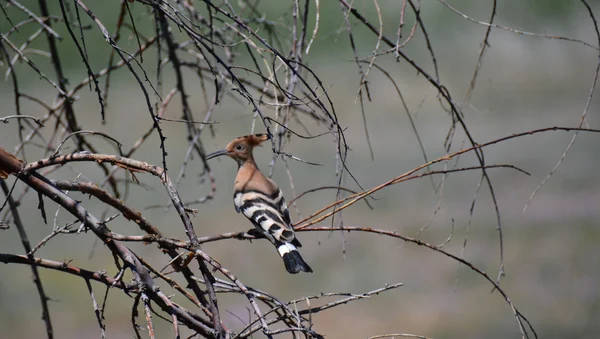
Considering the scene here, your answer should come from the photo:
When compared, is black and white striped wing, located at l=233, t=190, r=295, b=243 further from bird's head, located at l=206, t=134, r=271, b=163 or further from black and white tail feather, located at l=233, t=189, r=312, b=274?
bird's head, located at l=206, t=134, r=271, b=163

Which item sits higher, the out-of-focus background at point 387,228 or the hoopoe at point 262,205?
the out-of-focus background at point 387,228

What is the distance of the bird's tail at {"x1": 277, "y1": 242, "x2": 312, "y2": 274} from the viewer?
3.22 metres

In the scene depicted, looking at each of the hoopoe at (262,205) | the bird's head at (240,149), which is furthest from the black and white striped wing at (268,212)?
the bird's head at (240,149)

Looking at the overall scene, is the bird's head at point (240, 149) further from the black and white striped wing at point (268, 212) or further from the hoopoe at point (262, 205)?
the black and white striped wing at point (268, 212)

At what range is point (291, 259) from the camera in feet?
10.8

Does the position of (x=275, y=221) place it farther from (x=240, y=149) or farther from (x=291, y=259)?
(x=240, y=149)

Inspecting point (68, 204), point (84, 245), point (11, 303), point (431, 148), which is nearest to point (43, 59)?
point (84, 245)

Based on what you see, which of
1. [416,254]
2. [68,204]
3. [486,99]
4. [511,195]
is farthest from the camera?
[486,99]

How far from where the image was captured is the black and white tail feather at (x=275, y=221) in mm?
3289

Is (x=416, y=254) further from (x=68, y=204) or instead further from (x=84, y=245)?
(x=68, y=204)

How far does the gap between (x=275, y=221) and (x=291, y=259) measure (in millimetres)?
270

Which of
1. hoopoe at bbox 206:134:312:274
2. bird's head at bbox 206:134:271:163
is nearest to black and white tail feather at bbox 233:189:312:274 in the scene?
hoopoe at bbox 206:134:312:274

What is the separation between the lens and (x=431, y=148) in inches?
481

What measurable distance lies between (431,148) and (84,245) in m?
5.42
